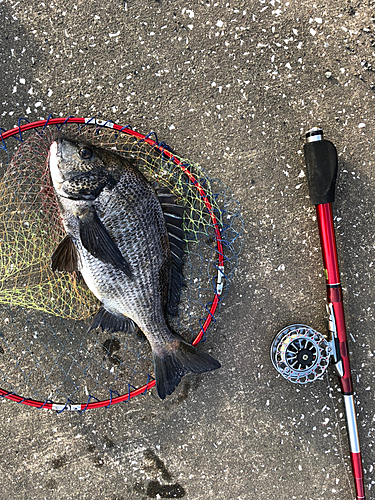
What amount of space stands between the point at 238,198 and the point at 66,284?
129 centimetres

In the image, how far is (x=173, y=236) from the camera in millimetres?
1906

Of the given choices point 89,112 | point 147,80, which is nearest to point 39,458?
point 89,112

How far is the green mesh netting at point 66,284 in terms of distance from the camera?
208 cm

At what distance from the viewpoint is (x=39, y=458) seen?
2.22 metres

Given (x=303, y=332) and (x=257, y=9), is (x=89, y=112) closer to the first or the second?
(x=257, y=9)

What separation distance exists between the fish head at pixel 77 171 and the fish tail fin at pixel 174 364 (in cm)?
98

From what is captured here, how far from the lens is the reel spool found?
2014 millimetres

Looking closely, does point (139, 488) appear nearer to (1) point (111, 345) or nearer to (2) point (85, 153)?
(1) point (111, 345)

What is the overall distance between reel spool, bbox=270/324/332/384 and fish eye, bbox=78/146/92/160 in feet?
5.28

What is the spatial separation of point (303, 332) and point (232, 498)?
1278 millimetres

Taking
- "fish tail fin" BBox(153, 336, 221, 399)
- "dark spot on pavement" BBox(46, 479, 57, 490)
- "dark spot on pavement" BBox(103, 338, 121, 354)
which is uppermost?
"dark spot on pavement" BBox(103, 338, 121, 354)

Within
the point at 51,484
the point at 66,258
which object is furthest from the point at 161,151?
the point at 51,484

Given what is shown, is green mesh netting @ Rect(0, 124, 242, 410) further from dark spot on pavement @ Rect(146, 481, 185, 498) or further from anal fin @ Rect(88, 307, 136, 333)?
dark spot on pavement @ Rect(146, 481, 185, 498)

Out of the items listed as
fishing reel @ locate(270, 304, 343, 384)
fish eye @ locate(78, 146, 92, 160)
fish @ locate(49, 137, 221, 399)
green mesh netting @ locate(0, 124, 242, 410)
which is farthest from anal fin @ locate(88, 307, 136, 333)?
fishing reel @ locate(270, 304, 343, 384)
